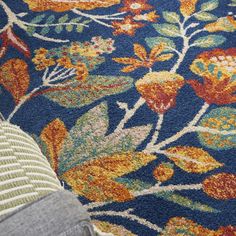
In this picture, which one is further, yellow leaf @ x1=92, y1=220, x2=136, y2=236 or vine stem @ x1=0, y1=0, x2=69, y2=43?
vine stem @ x1=0, y1=0, x2=69, y2=43

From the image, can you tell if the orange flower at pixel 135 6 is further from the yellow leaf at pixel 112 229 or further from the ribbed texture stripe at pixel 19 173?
the ribbed texture stripe at pixel 19 173

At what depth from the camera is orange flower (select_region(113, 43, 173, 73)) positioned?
1.43 m

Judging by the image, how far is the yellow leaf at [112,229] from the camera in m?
0.98

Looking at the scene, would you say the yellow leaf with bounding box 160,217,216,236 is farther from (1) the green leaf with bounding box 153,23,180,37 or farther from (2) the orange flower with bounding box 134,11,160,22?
(2) the orange flower with bounding box 134,11,160,22

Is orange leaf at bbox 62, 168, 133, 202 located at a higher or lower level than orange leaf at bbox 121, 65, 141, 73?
lower

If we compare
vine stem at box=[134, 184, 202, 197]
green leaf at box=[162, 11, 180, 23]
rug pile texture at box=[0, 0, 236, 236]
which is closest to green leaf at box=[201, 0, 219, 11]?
rug pile texture at box=[0, 0, 236, 236]

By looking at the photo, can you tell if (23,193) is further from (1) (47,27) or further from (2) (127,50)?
(1) (47,27)

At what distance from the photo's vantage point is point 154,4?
1697mm

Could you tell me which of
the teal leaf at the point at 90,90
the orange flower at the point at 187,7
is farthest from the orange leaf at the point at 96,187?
the orange flower at the point at 187,7

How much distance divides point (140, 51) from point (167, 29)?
0.17 metres

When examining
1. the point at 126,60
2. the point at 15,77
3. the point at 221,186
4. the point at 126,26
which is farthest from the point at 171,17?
the point at 221,186

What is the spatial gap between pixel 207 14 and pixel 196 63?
31 cm

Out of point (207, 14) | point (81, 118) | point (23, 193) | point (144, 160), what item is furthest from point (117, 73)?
point (23, 193)

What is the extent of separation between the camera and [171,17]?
5.31 feet
